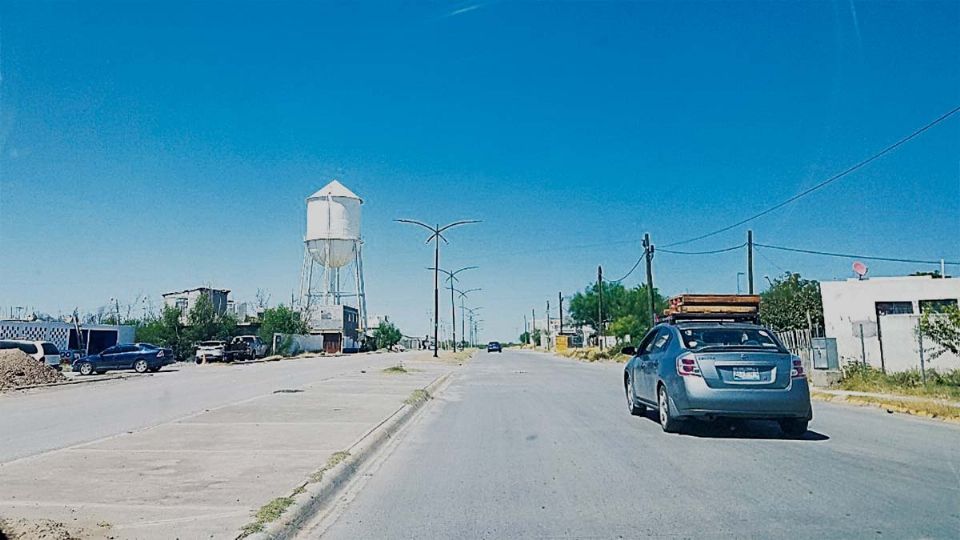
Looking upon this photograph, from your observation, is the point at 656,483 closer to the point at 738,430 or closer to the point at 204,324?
the point at 738,430

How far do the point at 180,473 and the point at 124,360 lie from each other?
3518 centimetres

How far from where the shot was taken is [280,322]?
265 feet

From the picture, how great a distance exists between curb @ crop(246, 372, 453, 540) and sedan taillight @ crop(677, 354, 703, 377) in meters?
4.42

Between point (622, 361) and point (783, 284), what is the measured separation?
12.6 metres

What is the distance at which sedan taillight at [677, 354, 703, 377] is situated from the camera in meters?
11.3

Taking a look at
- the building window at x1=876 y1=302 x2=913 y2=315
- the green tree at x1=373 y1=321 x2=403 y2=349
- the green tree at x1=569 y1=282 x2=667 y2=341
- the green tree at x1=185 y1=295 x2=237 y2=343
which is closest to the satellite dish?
the building window at x1=876 y1=302 x2=913 y2=315

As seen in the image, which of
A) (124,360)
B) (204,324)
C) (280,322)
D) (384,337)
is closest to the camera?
(124,360)

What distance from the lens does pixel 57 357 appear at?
3559cm

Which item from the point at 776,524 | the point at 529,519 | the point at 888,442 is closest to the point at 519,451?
the point at 529,519

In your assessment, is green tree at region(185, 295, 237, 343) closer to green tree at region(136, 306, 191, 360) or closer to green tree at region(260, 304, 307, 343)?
green tree at region(136, 306, 191, 360)

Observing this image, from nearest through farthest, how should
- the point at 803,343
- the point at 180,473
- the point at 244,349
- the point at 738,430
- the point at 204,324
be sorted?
the point at 180,473, the point at 738,430, the point at 803,343, the point at 244,349, the point at 204,324

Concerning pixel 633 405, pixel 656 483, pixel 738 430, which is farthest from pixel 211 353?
pixel 656 483

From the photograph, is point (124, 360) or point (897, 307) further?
point (124, 360)

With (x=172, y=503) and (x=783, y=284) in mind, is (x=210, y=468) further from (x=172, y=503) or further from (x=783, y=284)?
(x=783, y=284)
